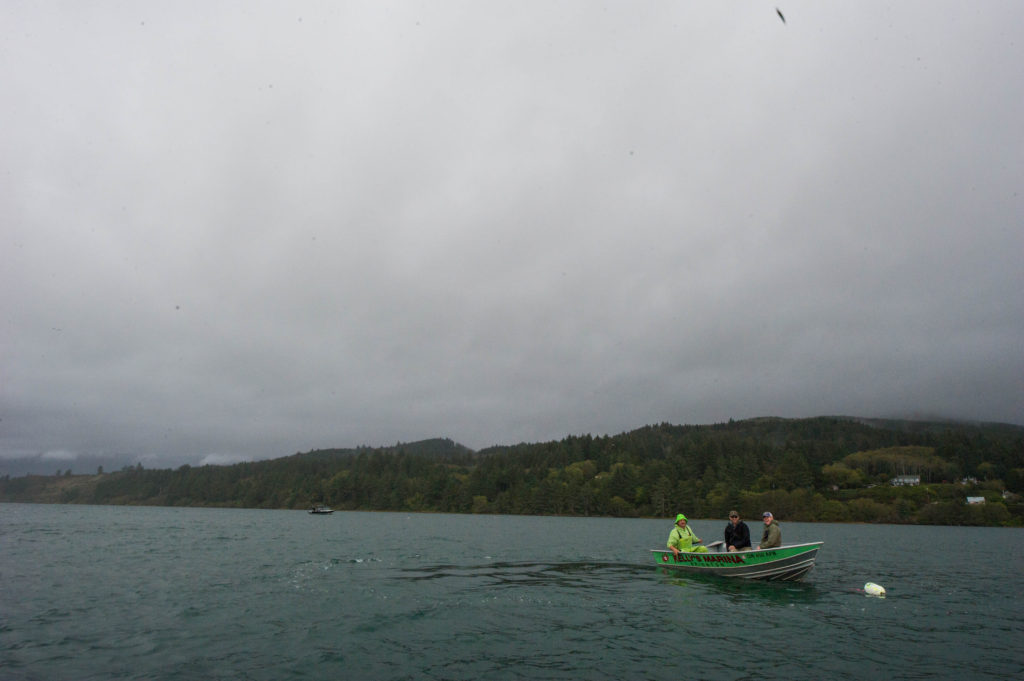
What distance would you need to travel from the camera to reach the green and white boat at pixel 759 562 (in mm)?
31516

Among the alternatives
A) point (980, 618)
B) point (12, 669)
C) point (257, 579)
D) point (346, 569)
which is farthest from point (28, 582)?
point (980, 618)

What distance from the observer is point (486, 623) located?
72.2ft

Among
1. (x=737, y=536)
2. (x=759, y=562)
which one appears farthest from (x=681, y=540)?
(x=759, y=562)

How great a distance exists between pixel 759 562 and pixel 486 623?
59.1 feet

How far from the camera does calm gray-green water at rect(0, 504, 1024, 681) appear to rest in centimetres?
1638

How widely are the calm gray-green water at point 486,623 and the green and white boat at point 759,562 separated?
976mm

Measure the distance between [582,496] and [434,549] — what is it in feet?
480

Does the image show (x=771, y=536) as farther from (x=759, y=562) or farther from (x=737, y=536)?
(x=737, y=536)

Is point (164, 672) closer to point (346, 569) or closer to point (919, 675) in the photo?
point (919, 675)

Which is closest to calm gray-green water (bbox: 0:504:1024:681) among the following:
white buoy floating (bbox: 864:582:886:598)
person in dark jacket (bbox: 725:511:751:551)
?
white buoy floating (bbox: 864:582:886:598)

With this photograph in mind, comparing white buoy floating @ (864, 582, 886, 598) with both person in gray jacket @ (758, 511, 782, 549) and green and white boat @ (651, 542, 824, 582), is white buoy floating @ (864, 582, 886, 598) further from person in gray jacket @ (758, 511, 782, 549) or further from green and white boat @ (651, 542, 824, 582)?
person in gray jacket @ (758, 511, 782, 549)

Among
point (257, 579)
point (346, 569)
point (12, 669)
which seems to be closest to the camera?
point (12, 669)

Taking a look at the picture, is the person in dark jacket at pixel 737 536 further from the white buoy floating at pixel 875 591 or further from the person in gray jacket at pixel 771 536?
the white buoy floating at pixel 875 591

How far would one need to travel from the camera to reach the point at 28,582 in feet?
99.8
